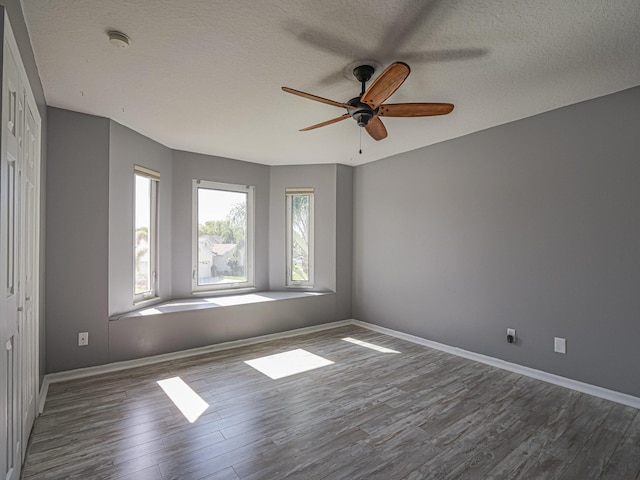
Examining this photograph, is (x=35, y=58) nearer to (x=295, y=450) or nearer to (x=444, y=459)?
(x=295, y=450)

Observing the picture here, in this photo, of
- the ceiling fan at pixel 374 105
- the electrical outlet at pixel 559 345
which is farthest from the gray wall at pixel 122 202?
the electrical outlet at pixel 559 345

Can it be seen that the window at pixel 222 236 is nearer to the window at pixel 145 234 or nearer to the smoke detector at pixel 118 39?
the window at pixel 145 234

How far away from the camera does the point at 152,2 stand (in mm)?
1676

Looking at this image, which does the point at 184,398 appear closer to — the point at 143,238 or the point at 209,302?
the point at 209,302

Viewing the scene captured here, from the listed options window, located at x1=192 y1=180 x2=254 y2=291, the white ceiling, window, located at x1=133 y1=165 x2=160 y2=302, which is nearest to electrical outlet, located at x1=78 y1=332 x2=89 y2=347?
window, located at x1=133 y1=165 x2=160 y2=302

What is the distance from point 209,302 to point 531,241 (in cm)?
363

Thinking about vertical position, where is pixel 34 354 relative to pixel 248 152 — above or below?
below

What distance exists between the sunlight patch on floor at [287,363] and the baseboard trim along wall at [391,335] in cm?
62

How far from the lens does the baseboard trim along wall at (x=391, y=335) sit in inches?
105

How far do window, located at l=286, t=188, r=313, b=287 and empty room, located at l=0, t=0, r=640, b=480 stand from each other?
0.54 metres

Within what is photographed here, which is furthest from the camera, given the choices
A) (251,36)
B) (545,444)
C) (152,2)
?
(545,444)

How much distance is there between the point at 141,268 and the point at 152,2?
9.68 ft

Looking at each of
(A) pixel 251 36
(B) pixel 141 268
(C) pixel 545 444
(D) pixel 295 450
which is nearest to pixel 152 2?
(A) pixel 251 36

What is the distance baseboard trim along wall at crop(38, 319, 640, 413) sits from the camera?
2.66 metres
